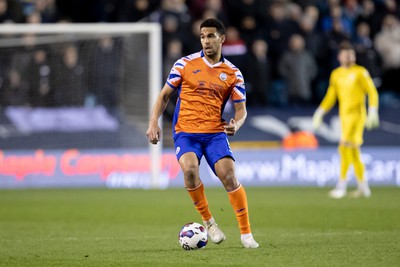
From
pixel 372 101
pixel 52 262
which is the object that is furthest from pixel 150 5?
pixel 52 262

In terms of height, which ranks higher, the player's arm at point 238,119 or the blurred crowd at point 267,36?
the blurred crowd at point 267,36

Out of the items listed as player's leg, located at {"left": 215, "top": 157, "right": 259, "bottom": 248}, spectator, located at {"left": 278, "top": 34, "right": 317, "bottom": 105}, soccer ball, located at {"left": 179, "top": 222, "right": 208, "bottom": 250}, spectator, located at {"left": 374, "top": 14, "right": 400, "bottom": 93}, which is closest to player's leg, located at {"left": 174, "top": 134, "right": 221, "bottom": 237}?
player's leg, located at {"left": 215, "top": 157, "right": 259, "bottom": 248}

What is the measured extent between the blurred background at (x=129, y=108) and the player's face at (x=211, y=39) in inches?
418

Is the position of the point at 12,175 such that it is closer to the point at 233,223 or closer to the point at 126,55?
the point at 126,55

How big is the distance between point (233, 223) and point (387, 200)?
4359 millimetres

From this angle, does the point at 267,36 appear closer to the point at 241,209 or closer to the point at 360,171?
the point at 360,171

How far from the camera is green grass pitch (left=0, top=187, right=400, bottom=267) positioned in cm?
816

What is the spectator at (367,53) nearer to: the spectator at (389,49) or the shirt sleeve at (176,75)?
the spectator at (389,49)

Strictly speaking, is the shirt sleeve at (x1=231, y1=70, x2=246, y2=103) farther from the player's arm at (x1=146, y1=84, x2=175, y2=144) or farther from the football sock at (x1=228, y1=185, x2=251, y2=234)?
the football sock at (x1=228, y1=185, x2=251, y2=234)

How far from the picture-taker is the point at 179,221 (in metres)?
12.2

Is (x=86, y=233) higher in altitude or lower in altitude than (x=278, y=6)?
lower

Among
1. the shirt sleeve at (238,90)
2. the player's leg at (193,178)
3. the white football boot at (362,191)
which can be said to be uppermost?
the shirt sleeve at (238,90)

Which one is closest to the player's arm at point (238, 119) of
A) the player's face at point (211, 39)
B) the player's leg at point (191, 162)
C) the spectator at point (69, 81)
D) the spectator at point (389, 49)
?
the player's leg at point (191, 162)

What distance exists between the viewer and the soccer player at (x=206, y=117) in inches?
352
